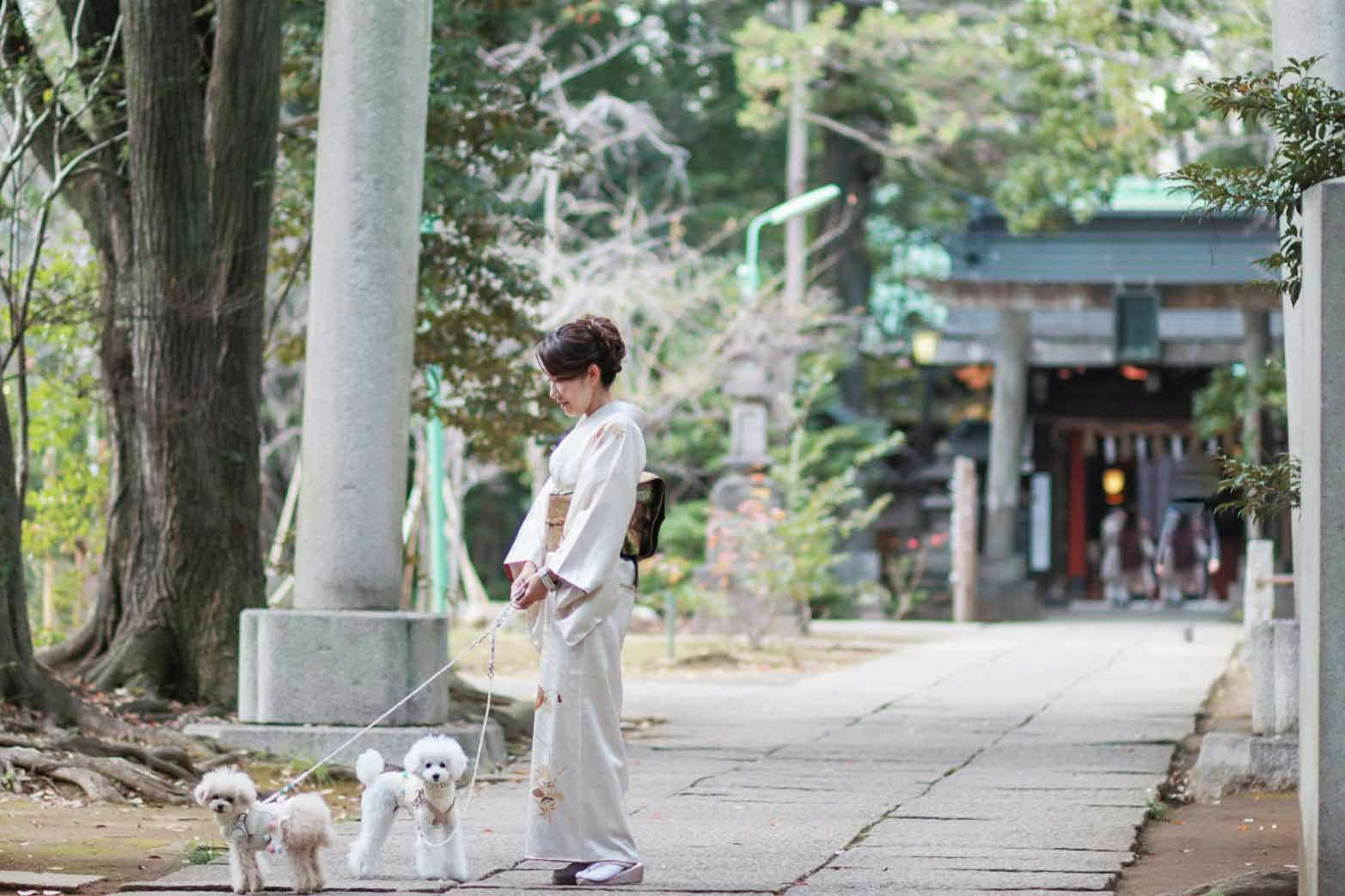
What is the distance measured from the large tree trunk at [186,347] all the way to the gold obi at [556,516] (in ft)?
13.8

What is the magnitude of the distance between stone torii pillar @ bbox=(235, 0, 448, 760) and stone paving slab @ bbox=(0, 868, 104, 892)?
8.33 ft

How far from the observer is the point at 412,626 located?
8242 mm

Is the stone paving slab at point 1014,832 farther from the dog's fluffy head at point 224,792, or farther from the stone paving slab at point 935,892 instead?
the dog's fluffy head at point 224,792

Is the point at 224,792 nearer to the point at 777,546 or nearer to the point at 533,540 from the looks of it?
the point at 533,540

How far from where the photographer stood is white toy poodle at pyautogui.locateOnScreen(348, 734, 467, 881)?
5.49 meters

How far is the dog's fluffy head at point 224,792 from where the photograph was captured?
208 inches

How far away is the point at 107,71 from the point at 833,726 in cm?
536

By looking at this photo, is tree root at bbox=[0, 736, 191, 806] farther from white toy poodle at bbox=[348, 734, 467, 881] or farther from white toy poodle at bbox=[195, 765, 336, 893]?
white toy poodle at bbox=[195, 765, 336, 893]

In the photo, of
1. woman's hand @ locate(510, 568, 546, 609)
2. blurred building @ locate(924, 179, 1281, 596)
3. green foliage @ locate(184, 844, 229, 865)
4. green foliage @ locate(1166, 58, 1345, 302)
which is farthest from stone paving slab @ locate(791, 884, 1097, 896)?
blurred building @ locate(924, 179, 1281, 596)

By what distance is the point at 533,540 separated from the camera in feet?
19.1

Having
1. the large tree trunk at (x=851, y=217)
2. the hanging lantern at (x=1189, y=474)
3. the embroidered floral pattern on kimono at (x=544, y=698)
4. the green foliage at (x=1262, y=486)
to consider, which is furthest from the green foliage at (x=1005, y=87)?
the embroidered floral pattern on kimono at (x=544, y=698)

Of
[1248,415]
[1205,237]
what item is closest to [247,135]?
[1248,415]

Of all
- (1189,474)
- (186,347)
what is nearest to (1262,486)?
(186,347)

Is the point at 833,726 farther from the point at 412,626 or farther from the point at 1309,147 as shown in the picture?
the point at 1309,147
